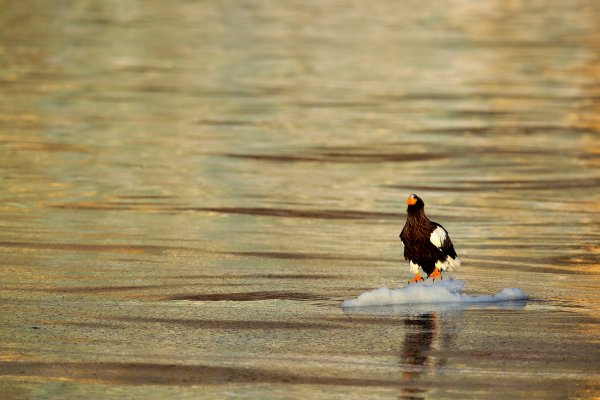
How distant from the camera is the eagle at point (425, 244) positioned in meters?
10.4

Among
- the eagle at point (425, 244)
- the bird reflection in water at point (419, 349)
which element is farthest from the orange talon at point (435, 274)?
the bird reflection in water at point (419, 349)

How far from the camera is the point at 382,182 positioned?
16.7 m

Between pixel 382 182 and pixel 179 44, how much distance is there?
2220 cm

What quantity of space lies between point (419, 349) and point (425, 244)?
1.88 metres

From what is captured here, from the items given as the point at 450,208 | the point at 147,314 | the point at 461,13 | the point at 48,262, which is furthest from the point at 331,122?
the point at 461,13

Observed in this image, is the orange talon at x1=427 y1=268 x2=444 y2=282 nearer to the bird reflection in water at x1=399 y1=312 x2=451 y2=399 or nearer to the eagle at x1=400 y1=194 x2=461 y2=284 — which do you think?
the eagle at x1=400 y1=194 x2=461 y2=284

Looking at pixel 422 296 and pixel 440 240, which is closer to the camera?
pixel 422 296

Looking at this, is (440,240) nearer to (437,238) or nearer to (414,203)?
(437,238)

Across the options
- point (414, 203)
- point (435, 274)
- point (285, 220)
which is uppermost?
point (414, 203)

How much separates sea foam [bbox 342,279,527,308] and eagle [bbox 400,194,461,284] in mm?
272

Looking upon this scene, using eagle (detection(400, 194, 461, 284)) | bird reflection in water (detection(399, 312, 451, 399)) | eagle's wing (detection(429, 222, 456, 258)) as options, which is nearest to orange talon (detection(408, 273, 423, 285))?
eagle (detection(400, 194, 461, 284))

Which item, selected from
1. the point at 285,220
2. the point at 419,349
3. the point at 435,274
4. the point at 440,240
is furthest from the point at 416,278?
the point at 285,220

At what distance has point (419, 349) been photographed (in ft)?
28.5

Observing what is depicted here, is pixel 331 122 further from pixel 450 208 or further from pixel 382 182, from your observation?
pixel 450 208
